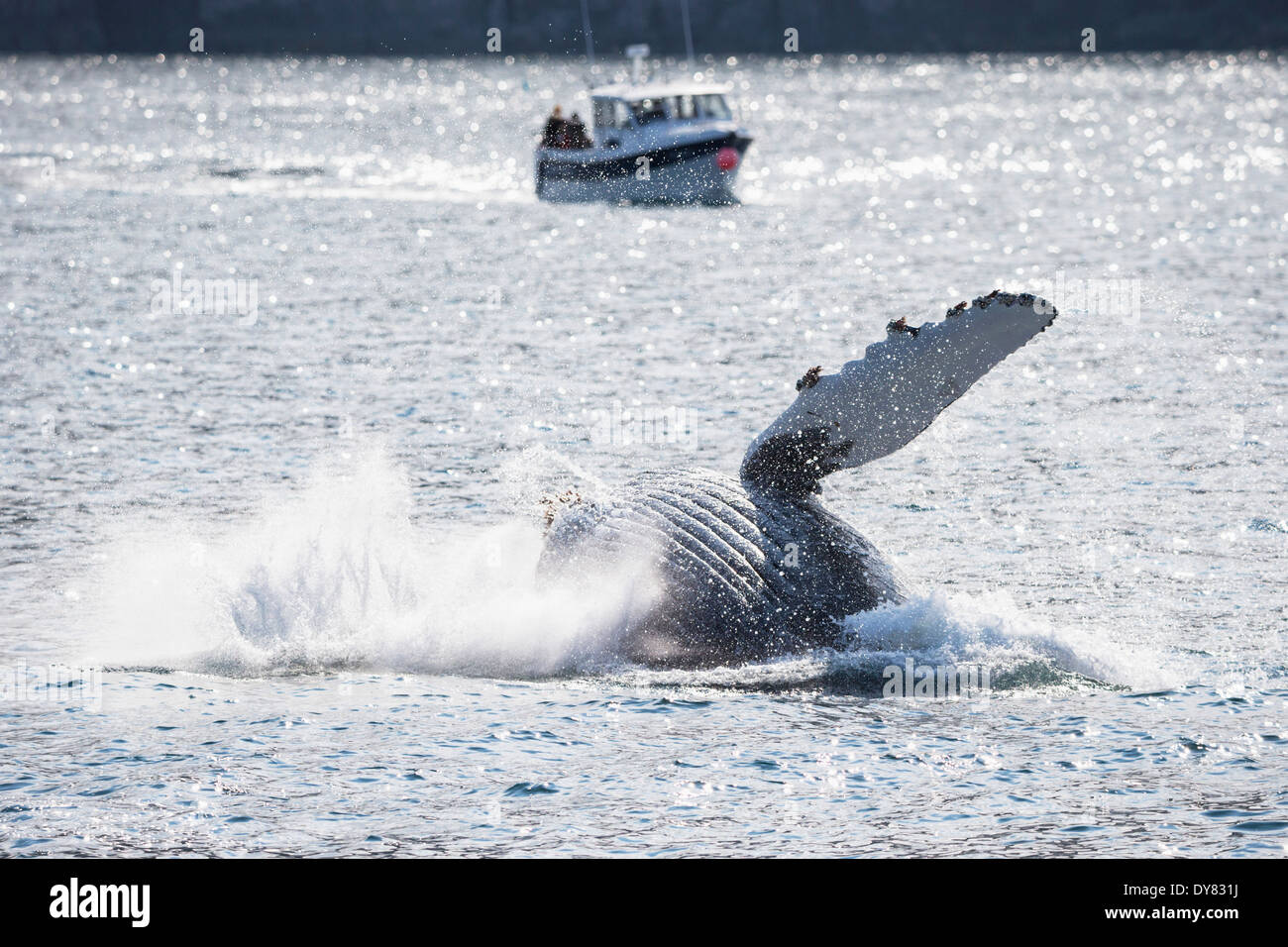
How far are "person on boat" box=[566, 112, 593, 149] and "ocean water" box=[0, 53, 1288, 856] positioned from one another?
9.64 metres

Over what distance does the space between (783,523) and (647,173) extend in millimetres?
50525

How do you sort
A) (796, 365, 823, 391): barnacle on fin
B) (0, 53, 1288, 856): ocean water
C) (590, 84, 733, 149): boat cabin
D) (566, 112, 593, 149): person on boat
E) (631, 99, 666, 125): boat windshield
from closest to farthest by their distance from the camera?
1. (0, 53, 1288, 856): ocean water
2. (796, 365, 823, 391): barnacle on fin
3. (590, 84, 733, 149): boat cabin
4. (631, 99, 666, 125): boat windshield
5. (566, 112, 593, 149): person on boat

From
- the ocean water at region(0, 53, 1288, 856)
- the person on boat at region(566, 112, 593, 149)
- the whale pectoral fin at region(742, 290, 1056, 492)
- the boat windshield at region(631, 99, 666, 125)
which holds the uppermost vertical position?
the boat windshield at region(631, 99, 666, 125)

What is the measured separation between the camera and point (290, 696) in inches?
627

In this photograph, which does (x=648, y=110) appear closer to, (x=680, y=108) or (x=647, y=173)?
(x=680, y=108)

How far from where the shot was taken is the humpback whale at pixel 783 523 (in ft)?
52.1

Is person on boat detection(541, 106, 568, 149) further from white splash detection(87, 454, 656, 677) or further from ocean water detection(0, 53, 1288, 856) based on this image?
white splash detection(87, 454, 656, 677)

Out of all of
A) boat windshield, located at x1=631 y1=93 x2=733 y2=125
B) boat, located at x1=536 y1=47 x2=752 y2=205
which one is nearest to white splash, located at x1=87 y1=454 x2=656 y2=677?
boat windshield, located at x1=631 y1=93 x2=733 y2=125

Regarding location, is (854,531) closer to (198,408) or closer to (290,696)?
(290,696)

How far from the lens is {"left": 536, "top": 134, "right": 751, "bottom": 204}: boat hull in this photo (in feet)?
214

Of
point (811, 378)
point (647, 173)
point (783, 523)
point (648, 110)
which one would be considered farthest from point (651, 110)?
point (783, 523)

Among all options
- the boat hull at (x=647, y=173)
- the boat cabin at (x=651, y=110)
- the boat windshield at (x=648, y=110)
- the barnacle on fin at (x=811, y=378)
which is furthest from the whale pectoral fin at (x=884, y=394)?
the boat hull at (x=647, y=173)

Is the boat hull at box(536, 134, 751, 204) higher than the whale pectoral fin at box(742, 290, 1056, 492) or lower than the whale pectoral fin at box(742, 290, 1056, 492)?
higher
